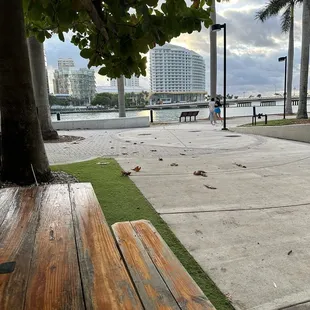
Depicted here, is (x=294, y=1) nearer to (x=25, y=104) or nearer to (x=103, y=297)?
(x=25, y=104)

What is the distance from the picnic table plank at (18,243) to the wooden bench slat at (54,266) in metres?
0.04

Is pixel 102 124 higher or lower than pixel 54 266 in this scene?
lower

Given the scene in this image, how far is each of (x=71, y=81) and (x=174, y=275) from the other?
4005cm

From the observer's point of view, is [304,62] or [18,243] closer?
[18,243]

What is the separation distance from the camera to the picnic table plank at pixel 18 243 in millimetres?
1322

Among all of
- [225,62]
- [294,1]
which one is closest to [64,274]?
[225,62]

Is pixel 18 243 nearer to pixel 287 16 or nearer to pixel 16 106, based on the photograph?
pixel 16 106

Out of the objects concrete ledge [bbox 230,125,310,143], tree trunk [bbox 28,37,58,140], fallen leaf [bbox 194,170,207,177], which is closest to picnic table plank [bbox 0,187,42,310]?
fallen leaf [bbox 194,170,207,177]

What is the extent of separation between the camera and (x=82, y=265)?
62.0 inches

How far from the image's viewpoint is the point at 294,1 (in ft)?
79.5

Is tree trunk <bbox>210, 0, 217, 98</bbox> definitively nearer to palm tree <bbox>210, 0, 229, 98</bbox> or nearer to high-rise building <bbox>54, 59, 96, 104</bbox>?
palm tree <bbox>210, 0, 229, 98</bbox>

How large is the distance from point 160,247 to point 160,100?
2298 inches

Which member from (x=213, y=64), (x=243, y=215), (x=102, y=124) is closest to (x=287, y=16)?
(x=213, y=64)

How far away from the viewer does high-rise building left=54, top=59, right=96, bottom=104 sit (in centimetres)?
3709
